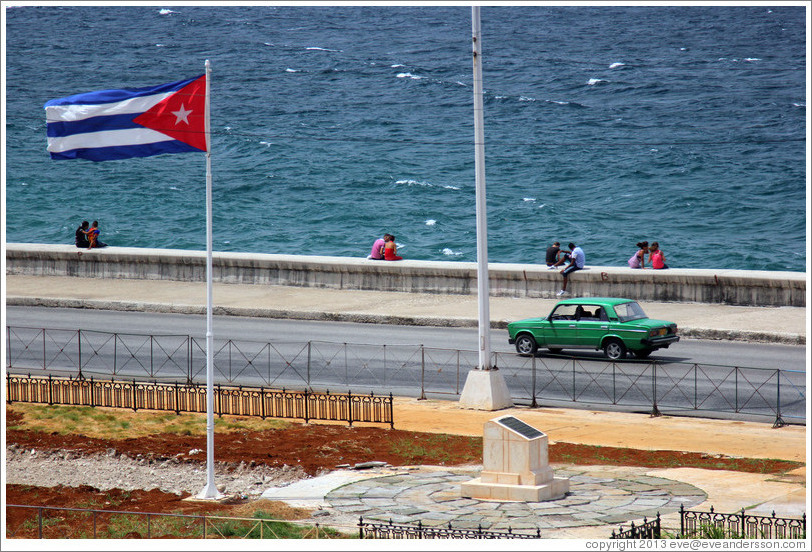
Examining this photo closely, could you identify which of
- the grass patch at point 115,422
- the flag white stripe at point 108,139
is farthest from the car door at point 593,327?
the flag white stripe at point 108,139

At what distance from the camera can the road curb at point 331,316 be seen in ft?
89.9

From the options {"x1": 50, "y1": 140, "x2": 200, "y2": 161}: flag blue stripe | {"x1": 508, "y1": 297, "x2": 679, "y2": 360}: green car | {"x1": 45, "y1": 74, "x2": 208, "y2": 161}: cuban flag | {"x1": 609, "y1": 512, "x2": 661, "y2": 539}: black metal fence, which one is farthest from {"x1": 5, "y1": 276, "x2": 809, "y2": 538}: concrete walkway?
{"x1": 45, "y1": 74, "x2": 208, "y2": 161}: cuban flag

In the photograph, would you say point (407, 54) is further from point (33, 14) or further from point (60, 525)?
point (60, 525)

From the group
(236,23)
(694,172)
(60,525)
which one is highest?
(236,23)

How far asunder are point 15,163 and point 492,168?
36860 millimetres

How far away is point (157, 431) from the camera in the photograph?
65.7 feet

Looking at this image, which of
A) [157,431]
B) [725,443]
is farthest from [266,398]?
[725,443]

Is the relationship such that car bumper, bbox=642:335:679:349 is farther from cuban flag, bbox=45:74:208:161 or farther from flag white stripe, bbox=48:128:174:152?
flag white stripe, bbox=48:128:174:152

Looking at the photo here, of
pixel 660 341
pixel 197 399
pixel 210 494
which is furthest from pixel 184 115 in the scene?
pixel 660 341

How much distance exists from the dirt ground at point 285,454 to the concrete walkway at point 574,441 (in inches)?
23.8

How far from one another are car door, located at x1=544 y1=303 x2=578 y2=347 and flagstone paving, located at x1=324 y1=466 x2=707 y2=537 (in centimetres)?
943

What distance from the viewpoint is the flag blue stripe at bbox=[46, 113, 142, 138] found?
15.8 m

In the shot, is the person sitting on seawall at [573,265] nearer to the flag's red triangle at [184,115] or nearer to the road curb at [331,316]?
the road curb at [331,316]

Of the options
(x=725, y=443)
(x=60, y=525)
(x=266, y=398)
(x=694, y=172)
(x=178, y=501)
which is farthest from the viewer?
(x=694, y=172)
